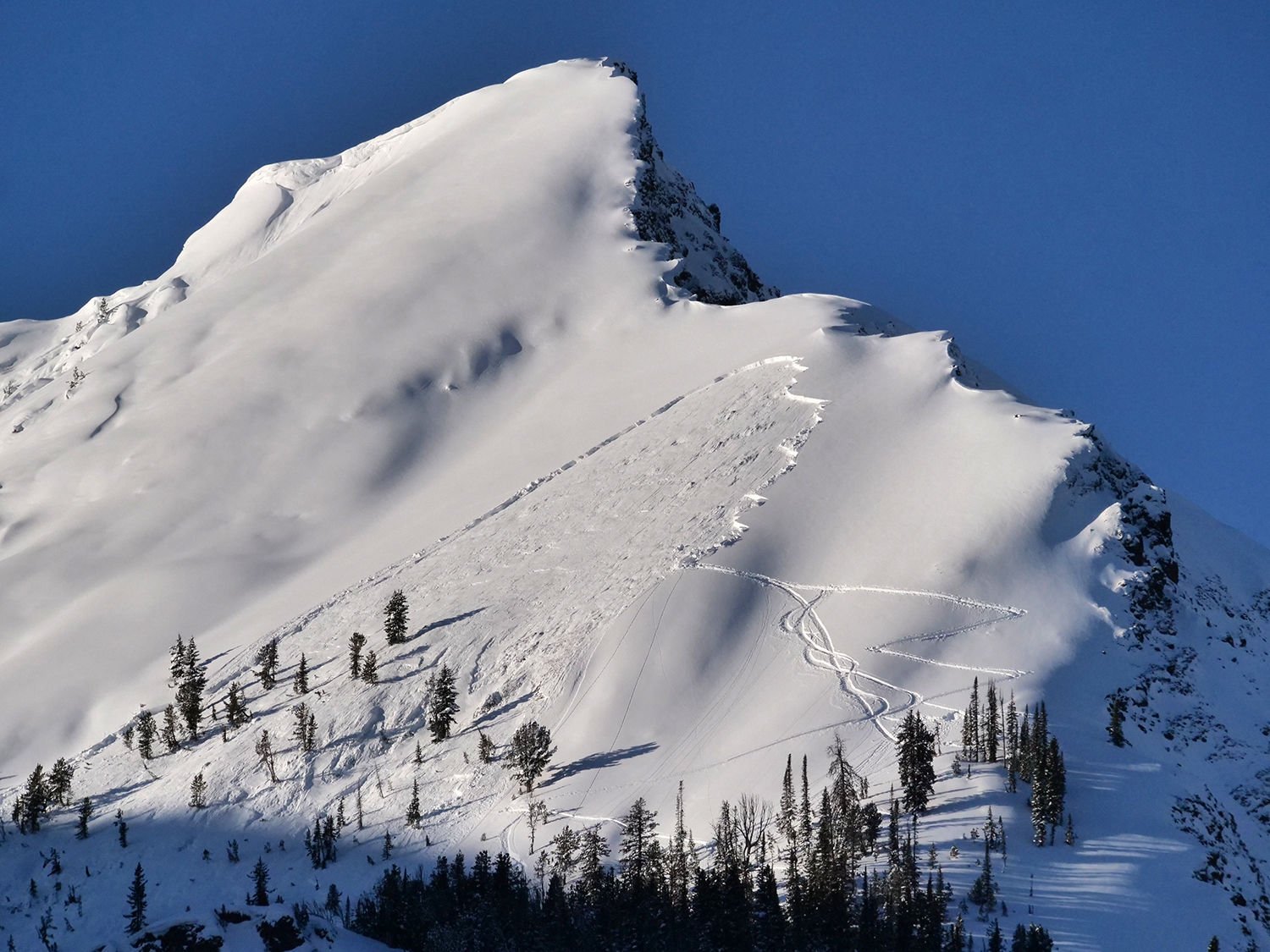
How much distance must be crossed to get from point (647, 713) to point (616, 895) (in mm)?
26405

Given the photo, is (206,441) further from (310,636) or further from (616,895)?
(616,895)

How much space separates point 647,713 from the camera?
380 feet

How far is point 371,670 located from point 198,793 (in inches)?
621

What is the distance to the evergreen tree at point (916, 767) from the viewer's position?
10106 centimetres

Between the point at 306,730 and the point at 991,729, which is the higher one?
the point at 306,730

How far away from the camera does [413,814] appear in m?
109

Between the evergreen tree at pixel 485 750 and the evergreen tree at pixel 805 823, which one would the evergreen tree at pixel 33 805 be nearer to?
the evergreen tree at pixel 485 750

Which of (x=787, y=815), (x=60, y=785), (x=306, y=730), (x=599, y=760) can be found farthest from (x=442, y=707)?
(x=787, y=815)

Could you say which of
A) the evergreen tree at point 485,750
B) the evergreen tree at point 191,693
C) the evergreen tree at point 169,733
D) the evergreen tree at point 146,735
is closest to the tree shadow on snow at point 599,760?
the evergreen tree at point 485,750

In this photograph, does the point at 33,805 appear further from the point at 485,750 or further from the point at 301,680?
the point at 485,750

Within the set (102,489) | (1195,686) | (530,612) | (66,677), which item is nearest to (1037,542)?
(1195,686)

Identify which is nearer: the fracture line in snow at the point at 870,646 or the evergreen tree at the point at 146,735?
the fracture line in snow at the point at 870,646

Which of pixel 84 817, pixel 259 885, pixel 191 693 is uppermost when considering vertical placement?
pixel 191 693

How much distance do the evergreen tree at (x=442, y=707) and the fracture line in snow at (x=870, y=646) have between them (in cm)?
2051
